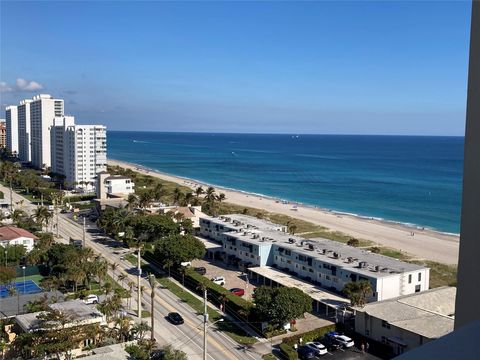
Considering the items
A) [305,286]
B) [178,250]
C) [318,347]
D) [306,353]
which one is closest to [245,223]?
[178,250]

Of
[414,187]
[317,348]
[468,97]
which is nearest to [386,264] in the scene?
[317,348]

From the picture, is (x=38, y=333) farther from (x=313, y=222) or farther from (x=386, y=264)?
(x=313, y=222)

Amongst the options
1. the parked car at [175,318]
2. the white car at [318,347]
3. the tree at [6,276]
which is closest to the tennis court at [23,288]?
the tree at [6,276]

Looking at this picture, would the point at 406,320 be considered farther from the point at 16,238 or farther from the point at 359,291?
the point at 16,238

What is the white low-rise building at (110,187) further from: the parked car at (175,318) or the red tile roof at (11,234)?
the parked car at (175,318)

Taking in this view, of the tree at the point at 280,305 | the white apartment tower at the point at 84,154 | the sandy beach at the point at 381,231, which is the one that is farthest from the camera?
the white apartment tower at the point at 84,154

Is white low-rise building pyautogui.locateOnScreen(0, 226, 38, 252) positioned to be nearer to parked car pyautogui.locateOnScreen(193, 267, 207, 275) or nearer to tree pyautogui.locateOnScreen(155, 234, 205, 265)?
tree pyautogui.locateOnScreen(155, 234, 205, 265)
